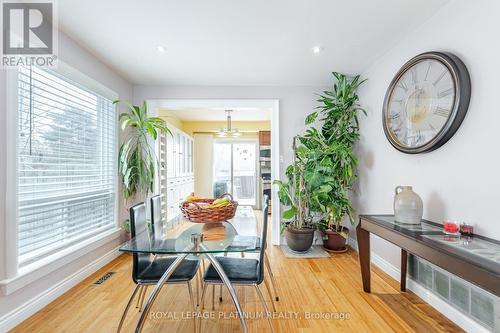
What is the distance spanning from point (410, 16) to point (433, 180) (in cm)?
143

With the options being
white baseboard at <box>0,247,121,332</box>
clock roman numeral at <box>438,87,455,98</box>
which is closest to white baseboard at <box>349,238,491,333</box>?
clock roman numeral at <box>438,87,455,98</box>

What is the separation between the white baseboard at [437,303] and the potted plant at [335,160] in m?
0.74

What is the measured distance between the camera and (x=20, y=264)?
1.87m

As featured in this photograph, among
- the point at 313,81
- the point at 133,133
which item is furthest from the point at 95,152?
the point at 313,81

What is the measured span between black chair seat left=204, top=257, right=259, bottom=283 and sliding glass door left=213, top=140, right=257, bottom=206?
204 inches

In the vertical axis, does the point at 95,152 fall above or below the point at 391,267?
above

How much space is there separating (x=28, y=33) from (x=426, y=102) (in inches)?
132

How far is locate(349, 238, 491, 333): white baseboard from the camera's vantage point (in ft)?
5.58

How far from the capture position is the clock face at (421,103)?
1893mm

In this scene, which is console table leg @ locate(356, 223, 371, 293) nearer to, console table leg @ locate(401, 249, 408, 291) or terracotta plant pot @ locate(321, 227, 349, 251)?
console table leg @ locate(401, 249, 408, 291)

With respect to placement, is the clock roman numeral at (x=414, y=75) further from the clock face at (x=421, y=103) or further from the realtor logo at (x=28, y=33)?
the realtor logo at (x=28, y=33)

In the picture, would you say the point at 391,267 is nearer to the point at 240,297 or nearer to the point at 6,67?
the point at 240,297

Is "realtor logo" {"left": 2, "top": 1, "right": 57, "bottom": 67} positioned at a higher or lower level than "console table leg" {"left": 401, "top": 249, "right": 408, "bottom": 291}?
higher

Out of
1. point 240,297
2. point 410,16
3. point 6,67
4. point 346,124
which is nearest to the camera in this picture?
point 6,67
